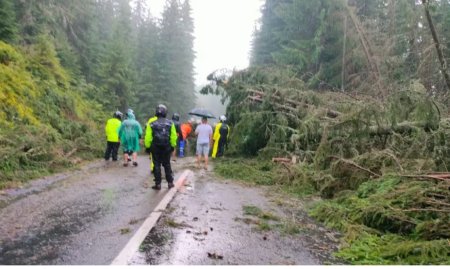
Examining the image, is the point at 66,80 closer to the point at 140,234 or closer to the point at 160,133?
the point at 160,133

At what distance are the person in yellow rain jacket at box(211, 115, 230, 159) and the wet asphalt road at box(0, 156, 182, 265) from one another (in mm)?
6361

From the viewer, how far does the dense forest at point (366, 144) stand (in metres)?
5.90

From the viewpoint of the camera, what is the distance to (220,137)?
54.3ft

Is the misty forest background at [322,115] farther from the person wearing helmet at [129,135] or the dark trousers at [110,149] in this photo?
the person wearing helmet at [129,135]

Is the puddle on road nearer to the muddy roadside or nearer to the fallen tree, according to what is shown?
the muddy roadside

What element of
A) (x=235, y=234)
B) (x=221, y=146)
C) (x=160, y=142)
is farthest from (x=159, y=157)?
(x=221, y=146)

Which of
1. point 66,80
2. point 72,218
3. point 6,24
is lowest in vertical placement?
point 72,218

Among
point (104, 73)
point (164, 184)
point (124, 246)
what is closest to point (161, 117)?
point (164, 184)

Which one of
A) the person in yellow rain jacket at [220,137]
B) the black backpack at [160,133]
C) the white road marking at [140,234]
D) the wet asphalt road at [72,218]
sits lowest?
the wet asphalt road at [72,218]

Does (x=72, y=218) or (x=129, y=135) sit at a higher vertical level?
(x=129, y=135)

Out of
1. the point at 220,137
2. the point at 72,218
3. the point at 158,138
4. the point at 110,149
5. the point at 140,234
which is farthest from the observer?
the point at 220,137

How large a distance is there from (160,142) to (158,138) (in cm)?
10

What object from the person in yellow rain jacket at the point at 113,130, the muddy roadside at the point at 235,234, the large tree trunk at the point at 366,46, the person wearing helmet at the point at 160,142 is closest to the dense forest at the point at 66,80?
the person in yellow rain jacket at the point at 113,130

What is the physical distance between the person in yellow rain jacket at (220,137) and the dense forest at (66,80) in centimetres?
482
